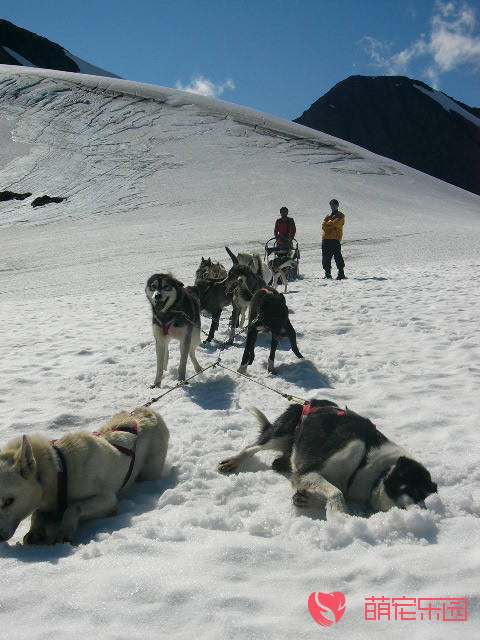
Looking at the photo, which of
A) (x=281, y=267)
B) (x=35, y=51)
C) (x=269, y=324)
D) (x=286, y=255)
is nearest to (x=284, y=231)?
(x=286, y=255)

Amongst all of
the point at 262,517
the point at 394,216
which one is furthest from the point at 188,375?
the point at 394,216

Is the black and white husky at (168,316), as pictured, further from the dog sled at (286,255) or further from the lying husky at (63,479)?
the dog sled at (286,255)

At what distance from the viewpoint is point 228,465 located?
11.6ft

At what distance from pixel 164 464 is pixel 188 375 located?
2.77 metres

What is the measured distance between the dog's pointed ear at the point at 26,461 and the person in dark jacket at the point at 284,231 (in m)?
11.0

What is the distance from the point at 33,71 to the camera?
5612 cm

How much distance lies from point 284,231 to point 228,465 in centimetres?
1063

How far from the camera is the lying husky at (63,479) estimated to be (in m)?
2.63

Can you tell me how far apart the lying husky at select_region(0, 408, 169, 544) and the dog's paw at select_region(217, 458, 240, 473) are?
21.2 inches

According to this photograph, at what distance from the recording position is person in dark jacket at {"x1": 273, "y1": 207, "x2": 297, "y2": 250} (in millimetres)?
13312

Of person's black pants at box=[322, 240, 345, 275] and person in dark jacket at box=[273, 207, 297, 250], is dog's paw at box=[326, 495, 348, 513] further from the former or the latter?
person in dark jacket at box=[273, 207, 297, 250]

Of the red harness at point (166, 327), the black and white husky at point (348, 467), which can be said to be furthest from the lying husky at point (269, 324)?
the black and white husky at point (348, 467)

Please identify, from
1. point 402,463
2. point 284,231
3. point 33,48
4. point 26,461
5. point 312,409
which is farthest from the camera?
point 33,48

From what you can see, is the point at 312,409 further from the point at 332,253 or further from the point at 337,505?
the point at 332,253
